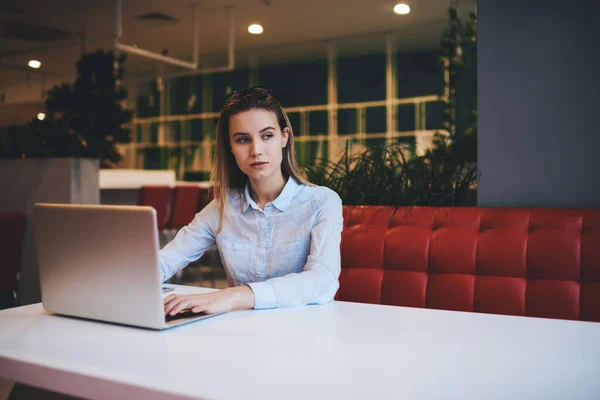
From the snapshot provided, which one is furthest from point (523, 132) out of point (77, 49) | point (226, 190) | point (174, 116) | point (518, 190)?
point (174, 116)

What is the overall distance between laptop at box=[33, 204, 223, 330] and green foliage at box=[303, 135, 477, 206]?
1334 mm

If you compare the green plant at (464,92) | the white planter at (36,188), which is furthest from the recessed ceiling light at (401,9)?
the white planter at (36,188)

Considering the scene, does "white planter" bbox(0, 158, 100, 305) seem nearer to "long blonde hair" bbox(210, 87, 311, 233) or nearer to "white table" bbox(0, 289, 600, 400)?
"long blonde hair" bbox(210, 87, 311, 233)

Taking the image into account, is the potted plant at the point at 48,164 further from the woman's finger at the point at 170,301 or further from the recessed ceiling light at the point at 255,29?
the recessed ceiling light at the point at 255,29

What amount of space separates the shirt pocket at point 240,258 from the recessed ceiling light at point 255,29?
6.71m

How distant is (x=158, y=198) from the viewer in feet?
18.7

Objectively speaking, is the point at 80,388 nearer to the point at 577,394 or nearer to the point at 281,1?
the point at 577,394

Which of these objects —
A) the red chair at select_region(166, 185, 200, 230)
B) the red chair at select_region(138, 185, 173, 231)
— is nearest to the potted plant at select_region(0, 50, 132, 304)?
the red chair at select_region(138, 185, 173, 231)

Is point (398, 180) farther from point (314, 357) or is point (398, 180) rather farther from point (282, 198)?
point (314, 357)

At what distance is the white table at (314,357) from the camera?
73cm

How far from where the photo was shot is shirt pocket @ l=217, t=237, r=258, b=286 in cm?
165

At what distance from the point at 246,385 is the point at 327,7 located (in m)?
6.92

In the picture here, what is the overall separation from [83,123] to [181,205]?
1.70m

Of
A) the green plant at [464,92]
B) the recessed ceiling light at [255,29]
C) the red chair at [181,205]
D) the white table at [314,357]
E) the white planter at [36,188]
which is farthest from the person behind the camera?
the recessed ceiling light at [255,29]
